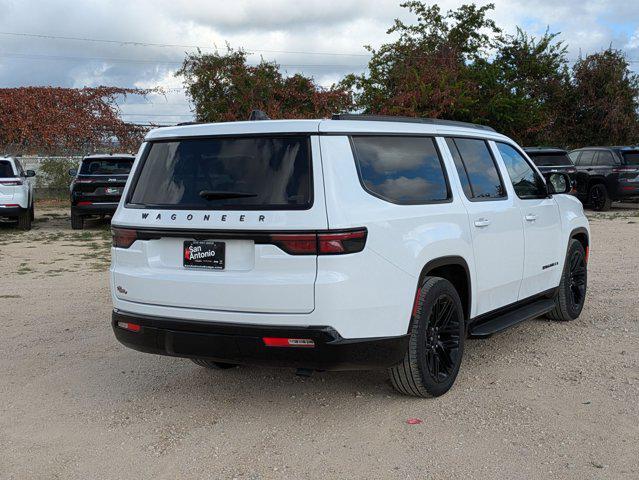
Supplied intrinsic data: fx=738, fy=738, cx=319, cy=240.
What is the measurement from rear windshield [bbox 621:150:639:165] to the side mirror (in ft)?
45.0

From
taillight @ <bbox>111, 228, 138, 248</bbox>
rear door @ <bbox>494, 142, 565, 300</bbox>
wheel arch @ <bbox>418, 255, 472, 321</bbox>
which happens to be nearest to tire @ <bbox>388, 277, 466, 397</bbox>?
wheel arch @ <bbox>418, 255, 472, 321</bbox>

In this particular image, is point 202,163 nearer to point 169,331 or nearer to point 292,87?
point 169,331

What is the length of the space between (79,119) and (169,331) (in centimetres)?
2205

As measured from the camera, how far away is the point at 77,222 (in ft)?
53.8

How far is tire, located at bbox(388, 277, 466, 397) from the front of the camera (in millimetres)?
4488

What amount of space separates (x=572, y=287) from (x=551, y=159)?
523 inches

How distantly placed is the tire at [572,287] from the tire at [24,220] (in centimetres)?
1266

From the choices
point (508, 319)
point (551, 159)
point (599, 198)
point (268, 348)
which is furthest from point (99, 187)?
point (599, 198)

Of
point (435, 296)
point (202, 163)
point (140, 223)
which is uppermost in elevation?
point (202, 163)

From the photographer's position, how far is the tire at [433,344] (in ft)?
14.7

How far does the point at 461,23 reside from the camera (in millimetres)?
32625

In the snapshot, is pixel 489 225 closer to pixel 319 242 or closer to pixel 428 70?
pixel 319 242

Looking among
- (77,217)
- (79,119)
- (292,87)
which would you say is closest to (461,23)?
(292,87)

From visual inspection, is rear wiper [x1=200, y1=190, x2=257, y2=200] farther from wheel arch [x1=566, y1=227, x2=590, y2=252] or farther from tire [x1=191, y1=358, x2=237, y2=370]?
wheel arch [x1=566, y1=227, x2=590, y2=252]
